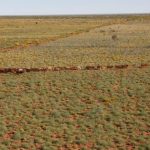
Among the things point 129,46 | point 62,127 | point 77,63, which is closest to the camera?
point 62,127

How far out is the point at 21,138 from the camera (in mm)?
22922

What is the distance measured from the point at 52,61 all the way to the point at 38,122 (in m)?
24.3

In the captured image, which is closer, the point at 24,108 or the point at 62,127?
the point at 62,127

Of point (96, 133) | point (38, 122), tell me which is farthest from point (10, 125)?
point (96, 133)

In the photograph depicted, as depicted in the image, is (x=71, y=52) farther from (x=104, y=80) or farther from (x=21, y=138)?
(x=21, y=138)

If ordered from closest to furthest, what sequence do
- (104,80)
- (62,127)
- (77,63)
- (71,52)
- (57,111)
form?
(62,127) < (57,111) < (104,80) < (77,63) < (71,52)

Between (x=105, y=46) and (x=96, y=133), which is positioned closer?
(x=96, y=133)

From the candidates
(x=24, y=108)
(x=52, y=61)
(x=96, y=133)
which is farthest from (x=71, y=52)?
(x=96, y=133)

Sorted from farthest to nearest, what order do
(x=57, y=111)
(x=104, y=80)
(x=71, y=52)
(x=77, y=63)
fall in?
(x=71, y=52)
(x=77, y=63)
(x=104, y=80)
(x=57, y=111)

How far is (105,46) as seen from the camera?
67375 mm

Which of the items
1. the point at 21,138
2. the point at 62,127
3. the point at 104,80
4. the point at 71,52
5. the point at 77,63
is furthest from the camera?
the point at 71,52

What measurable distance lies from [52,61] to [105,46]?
66.6ft

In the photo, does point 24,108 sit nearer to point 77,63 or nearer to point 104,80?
point 104,80

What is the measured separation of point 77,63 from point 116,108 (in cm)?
2056
